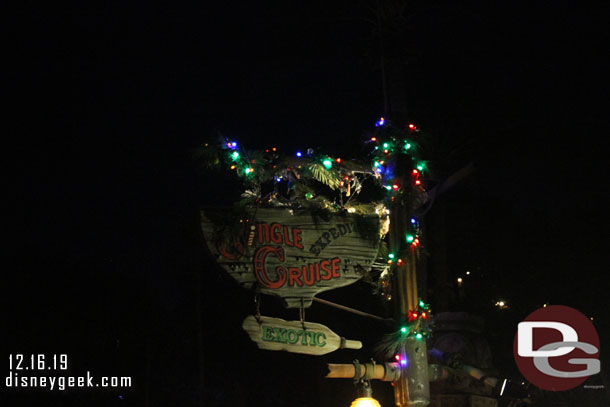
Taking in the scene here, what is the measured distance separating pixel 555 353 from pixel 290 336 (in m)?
11.6

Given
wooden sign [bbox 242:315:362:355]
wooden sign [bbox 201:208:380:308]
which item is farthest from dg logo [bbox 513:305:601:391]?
wooden sign [bbox 242:315:362:355]

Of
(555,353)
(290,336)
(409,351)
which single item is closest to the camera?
(290,336)

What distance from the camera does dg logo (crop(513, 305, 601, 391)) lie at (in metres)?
16.1

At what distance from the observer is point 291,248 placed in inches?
262

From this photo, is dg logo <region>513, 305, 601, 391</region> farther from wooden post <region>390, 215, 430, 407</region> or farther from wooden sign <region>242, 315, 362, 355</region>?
wooden sign <region>242, 315, 362, 355</region>

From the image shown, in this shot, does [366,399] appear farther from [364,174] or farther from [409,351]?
[364,174]

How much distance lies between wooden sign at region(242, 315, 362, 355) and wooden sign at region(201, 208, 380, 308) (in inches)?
8.6

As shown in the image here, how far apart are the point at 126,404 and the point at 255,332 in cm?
1664

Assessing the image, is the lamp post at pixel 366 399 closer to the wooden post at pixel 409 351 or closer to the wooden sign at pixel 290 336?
the wooden post at pixel 409 351

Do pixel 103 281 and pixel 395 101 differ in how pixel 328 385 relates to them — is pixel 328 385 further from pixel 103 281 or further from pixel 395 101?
pixel 395 101

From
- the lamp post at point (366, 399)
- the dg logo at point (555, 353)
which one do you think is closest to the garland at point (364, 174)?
the lamp post at point (366, 399)

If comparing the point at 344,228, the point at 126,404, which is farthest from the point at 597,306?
the point at 344,228

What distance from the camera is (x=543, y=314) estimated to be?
19.4m

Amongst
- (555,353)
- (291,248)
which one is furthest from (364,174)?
(555,353)
